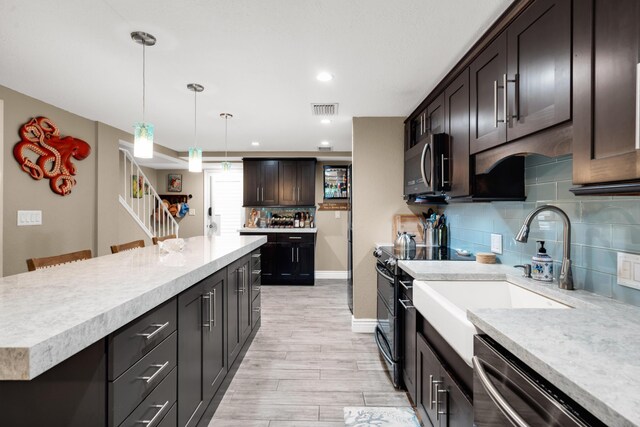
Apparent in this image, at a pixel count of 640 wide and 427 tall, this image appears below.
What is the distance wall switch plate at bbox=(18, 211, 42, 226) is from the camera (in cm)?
301

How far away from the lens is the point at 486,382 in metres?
0.93

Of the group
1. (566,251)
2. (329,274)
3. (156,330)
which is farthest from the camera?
(329,274)

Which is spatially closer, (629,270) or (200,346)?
(629,270)

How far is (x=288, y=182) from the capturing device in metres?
5.92

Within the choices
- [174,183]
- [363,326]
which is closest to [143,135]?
Result: [363,326]

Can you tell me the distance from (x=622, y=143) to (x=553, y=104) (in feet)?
1.31

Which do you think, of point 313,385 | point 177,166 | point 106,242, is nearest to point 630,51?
point 313,385

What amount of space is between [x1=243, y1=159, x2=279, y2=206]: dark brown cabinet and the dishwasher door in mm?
5133

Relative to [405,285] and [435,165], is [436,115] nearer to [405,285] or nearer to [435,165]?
[435,165]

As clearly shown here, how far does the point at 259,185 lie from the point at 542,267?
4923 mm

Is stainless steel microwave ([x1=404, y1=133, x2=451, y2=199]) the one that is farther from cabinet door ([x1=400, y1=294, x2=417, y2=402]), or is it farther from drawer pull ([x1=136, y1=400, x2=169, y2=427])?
drawer pull ([x1=136, y1=400, x2=169, y2=427])

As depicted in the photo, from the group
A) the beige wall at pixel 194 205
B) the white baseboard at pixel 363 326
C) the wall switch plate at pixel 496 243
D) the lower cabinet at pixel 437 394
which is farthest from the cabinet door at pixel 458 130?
the beige wall at pixel 194 205

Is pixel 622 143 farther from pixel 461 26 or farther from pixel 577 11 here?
pixel 461 26

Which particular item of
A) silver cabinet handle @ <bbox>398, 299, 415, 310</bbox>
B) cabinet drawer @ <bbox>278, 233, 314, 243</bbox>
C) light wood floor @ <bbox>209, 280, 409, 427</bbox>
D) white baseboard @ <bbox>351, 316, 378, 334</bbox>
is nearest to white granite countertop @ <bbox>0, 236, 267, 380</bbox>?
light wood floor @ <bbox>209, 280, 409, 427</bbox>
